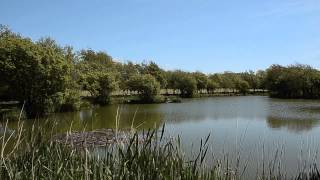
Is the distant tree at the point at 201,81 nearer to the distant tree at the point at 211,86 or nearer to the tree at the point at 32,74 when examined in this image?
the distant tree at the point at 211,86

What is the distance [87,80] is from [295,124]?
32.3 m

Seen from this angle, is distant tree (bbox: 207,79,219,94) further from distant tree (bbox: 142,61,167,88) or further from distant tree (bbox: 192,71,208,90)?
distant tree (bbox: 142,61,167,88)

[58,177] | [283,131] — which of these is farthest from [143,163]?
[283,131]

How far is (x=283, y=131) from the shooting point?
24859 millimetres

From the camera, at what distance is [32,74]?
35.4 meters

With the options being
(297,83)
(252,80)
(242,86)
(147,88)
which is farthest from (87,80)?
(252,80)

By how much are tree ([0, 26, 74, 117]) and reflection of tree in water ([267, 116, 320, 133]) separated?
16882 mm

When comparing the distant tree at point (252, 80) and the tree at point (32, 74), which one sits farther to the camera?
the distant tree at point (252, 80)

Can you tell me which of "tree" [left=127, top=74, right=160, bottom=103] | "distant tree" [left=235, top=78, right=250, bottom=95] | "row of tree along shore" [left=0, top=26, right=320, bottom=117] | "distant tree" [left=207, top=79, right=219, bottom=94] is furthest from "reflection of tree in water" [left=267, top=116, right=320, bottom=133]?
"distant tree" [left=235, top=78, right=250, bottom=95]

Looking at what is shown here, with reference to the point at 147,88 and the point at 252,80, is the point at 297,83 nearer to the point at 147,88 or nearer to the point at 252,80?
the point at 252,80

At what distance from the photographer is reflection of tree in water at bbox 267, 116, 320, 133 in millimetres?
26406

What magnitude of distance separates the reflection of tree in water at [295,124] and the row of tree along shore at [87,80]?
48.2 ft

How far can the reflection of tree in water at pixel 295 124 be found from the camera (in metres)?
26.4

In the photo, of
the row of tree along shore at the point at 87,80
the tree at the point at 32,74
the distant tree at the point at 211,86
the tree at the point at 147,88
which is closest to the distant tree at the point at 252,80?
the row of tree along shore at the point at 87,80
